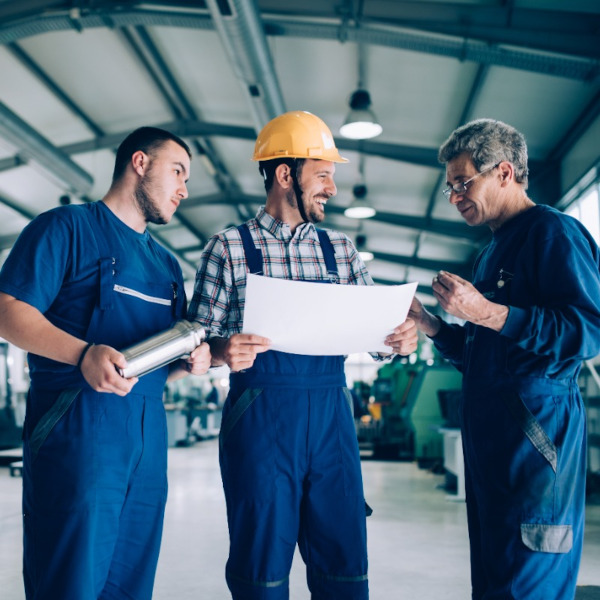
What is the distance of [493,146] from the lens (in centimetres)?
176

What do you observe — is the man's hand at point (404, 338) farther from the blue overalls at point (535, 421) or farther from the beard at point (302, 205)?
the beard at point (302, 205)

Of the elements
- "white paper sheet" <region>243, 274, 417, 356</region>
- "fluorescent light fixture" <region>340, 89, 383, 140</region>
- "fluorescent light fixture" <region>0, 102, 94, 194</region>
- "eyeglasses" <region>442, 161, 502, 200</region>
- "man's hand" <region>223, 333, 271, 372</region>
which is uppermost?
"fluorescent light fixture" <region>0, 102, 94, 194</region>

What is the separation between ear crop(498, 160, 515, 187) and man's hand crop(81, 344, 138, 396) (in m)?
1.16

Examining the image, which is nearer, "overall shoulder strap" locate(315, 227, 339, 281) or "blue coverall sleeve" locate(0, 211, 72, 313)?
"blue coverall sleeve" locate(0, 211, 72, 313)

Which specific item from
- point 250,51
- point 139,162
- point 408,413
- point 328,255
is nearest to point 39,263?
point 139,162

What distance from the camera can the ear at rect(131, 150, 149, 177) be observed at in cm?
183

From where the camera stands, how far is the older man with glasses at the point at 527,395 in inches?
59.7

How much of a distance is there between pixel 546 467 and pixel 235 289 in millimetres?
965

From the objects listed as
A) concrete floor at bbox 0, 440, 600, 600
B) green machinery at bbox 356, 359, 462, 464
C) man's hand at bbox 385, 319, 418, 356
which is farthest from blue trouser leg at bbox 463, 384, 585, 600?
green machinery at bbox 356, 359, 462, 464

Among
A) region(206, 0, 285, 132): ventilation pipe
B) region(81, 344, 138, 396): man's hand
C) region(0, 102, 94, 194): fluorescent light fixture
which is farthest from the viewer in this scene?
region(0, 102, 94, 194): fluorescent light fixture

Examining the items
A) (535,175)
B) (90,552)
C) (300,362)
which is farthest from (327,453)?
(535,175)

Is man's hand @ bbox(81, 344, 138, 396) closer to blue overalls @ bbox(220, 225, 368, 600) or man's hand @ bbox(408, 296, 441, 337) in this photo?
blue overalls @ bbox(220, 225, 368, 600)

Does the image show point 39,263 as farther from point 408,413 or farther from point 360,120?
point 408,413

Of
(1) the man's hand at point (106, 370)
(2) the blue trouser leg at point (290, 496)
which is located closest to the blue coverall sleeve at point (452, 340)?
(2) the blue trouser leg at point (290, 496)
